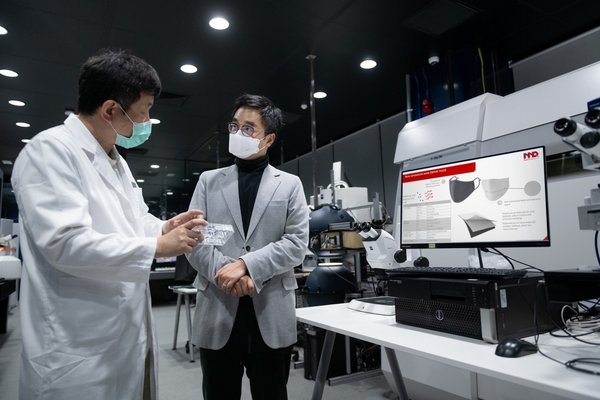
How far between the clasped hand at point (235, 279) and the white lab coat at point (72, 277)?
279mm

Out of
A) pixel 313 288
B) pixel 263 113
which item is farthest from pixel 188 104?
pixel 263 113

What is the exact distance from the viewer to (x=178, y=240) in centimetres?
102

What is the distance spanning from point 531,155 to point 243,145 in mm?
962

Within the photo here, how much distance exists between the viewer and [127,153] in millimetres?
7035

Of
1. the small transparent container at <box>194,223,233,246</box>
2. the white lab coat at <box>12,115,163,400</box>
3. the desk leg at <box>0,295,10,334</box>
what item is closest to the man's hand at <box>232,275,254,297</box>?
the small transparent container at <box>194,223,233,246</box>

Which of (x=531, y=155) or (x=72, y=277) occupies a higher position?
(x=531, y=155)

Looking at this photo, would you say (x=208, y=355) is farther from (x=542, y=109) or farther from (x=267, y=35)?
(x=267, y=35)

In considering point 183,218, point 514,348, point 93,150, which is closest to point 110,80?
point 93,150

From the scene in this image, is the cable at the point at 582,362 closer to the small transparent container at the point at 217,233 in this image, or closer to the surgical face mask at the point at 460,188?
the surgical face mask at the point at 460,188

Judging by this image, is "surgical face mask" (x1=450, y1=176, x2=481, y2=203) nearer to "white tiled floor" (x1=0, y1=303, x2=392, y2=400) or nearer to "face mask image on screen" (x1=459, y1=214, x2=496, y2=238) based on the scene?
"face mask image on screen" (x1=459, y1=214, x2=496, y2=238)

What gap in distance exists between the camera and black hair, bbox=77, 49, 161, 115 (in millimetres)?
1057

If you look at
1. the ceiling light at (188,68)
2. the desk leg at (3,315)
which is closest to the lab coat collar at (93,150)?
the ceiling light at (188,68)

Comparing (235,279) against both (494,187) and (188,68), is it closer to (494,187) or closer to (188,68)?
(494,187)

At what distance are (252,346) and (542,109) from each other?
2.03 meters
